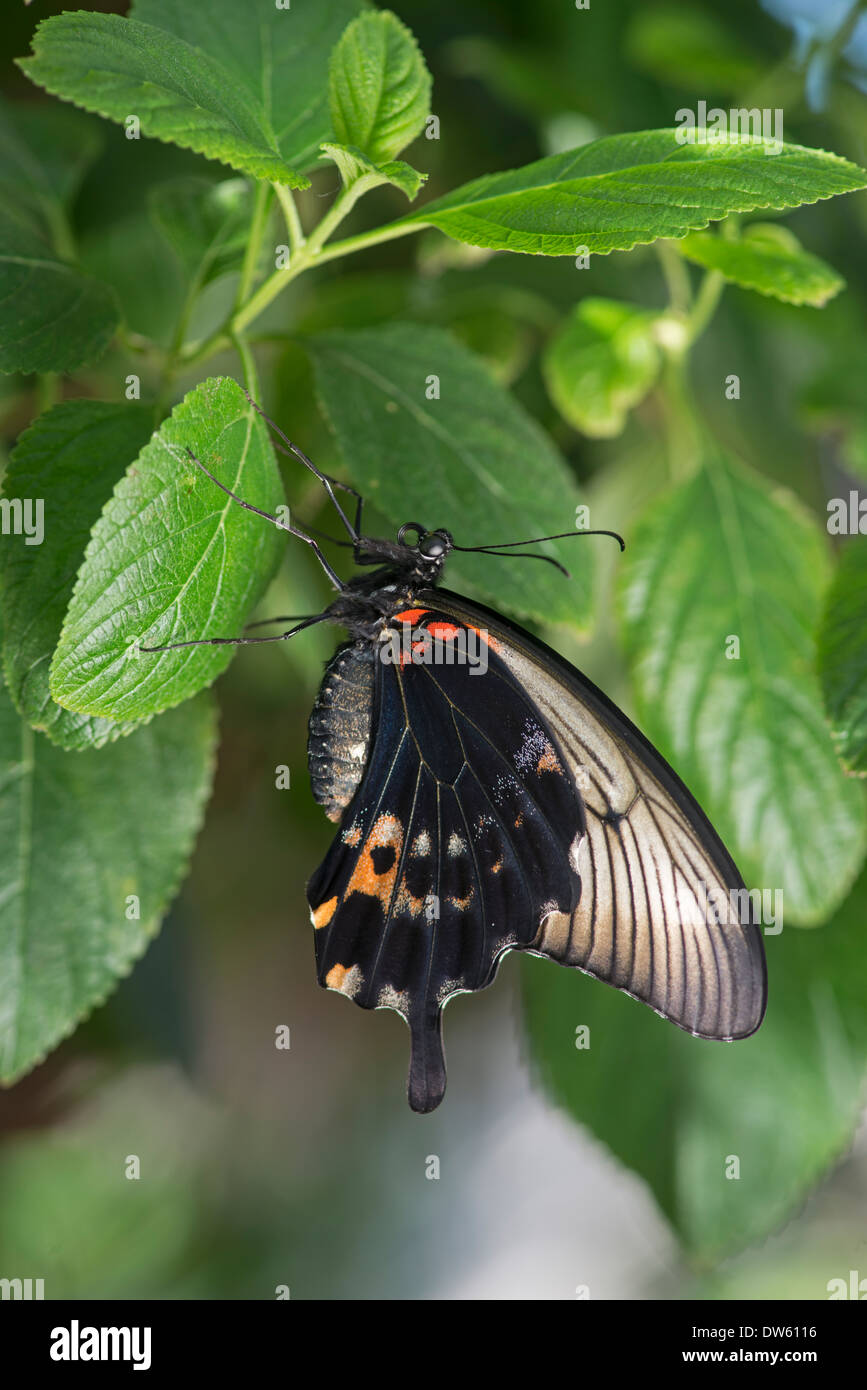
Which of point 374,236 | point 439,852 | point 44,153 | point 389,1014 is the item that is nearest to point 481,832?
point 439,852

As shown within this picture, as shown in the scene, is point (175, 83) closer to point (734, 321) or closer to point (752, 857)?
point (752, 857)

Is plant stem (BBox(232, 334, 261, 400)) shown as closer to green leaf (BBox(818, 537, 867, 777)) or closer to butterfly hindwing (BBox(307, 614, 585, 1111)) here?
butterfly hindwing (BBox(307, 614, 585, 1111))

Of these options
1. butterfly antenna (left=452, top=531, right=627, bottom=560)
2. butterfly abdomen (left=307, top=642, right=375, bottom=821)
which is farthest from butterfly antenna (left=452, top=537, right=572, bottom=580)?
butterfly abdomen (left=307, top=642, right=375, bottom=821)

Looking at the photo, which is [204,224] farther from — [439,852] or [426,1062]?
[426,1062]

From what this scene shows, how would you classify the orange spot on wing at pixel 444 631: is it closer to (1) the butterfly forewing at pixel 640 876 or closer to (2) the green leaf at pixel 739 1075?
(1) the butterfly forewing at pixel 640 876
